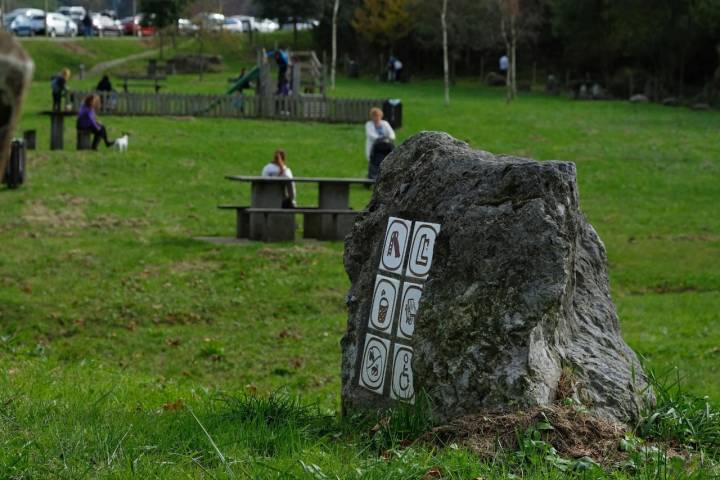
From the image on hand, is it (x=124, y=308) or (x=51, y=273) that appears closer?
(x=124, y=308)

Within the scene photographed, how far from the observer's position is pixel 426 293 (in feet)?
20.8

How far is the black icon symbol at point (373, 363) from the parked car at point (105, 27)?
82452 mm

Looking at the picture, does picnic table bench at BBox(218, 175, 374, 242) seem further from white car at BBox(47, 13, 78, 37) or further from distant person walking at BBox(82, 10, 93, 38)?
white car at BBox(47, 13, 78, 37)

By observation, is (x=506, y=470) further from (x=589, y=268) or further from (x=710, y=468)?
(x=589, y=268)

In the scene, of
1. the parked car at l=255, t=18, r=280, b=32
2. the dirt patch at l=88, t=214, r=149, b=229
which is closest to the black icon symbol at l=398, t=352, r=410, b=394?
the dirt patch at l=88, t=214, r=149, b=229

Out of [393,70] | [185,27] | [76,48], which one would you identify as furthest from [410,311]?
[185,27]

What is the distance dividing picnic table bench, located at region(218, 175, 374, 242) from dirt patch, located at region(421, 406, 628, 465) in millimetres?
13506

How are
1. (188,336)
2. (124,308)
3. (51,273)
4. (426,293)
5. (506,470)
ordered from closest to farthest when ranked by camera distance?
(506,470) → (426,293) → (188,336) → (124,308) → (51,273)

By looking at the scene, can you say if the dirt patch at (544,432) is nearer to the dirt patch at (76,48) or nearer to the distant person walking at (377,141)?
the distant person walking at (377,141)

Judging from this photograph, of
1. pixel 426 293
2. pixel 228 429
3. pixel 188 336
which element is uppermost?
pixel 426 293

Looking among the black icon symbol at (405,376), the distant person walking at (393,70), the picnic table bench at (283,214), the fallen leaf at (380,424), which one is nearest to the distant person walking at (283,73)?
the picnic table bench at (283,214)

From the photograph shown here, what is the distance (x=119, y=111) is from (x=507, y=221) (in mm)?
33838

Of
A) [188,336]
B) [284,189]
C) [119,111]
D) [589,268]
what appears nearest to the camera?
[589,268]

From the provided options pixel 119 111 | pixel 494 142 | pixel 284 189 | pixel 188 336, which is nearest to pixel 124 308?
pixel 188 336
